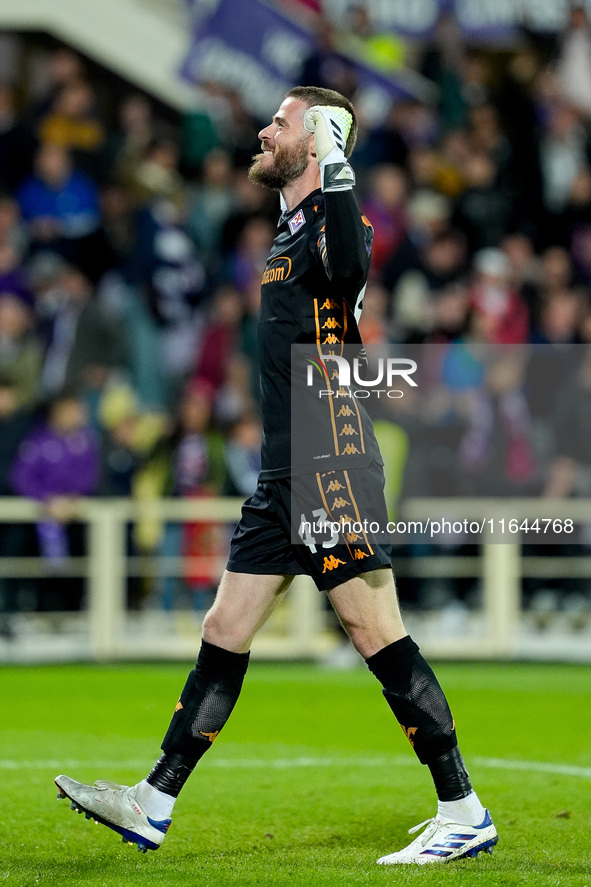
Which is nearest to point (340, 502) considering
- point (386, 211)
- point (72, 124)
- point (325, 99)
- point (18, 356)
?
point (325, 99)

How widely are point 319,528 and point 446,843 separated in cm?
107

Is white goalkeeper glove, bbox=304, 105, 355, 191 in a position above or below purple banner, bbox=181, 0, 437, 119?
below

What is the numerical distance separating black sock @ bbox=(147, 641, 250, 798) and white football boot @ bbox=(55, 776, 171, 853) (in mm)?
101

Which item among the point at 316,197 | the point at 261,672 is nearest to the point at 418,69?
the point at 261,672

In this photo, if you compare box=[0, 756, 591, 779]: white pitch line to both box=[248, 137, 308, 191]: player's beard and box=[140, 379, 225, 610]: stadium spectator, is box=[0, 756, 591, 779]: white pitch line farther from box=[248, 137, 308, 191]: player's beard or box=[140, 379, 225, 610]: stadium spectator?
box=[140, 379, 225, 610]: stadium spectator

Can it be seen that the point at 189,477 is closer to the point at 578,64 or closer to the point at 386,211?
the point at 386,211

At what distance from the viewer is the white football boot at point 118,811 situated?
4.42 meters

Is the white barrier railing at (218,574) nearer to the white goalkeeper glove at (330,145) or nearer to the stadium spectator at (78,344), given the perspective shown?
the stadium spectator at (78,344)

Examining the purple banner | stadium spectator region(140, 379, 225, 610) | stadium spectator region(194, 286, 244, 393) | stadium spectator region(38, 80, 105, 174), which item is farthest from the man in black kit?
the purple banner

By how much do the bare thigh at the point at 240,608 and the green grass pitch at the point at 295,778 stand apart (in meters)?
0.69

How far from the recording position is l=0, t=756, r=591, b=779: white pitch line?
245 inches

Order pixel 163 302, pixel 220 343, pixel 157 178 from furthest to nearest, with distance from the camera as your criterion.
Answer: pixel 157 178 < pixel 163 302 < pixel 220 343

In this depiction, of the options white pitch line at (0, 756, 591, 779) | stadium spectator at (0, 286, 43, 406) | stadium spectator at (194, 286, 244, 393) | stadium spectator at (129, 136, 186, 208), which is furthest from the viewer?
stadium spectator at (129, 136, 186, 208)

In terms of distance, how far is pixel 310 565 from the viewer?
444 centimetres
